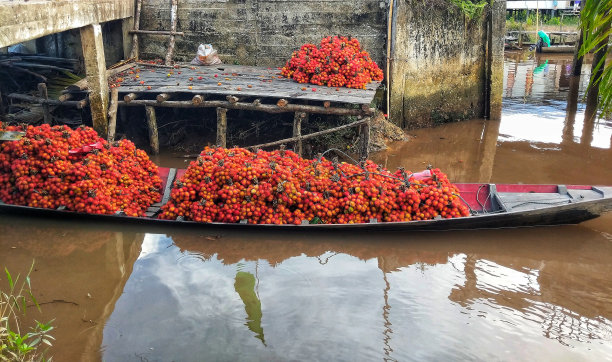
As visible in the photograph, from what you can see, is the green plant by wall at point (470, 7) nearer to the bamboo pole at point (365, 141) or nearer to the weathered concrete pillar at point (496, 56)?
the weathered concrete pillar at point (496, 56)

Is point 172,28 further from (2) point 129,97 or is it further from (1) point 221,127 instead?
(1) point 221,127

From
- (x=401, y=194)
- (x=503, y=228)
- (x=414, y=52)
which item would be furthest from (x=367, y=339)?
(x=414, y=52)

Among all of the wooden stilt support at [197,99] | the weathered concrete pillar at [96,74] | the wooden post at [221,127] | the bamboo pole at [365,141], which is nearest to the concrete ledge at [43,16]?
the weathered concrete pillar at [96,74]

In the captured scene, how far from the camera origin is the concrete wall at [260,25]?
11383 millimetres

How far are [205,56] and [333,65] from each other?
3.02 meters

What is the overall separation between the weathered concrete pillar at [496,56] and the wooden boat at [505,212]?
17.8ft

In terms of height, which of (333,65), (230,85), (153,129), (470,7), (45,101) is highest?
(470,7)

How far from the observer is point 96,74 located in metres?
9.64

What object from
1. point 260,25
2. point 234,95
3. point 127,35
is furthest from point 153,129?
point 260,25

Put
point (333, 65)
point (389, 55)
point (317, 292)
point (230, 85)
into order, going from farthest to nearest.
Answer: point (389, 55), point (333, 65), point (230, 85), point (317, 292)

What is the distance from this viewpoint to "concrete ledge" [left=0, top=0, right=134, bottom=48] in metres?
6.82

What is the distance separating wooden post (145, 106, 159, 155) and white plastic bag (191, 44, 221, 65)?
194cm

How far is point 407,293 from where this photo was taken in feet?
20.4

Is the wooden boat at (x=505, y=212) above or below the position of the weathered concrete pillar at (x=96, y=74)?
below
